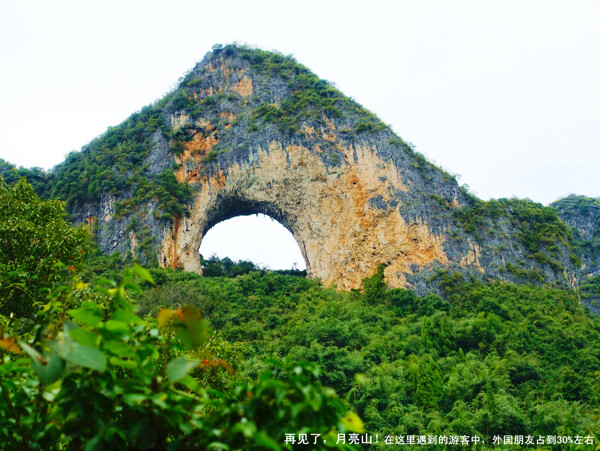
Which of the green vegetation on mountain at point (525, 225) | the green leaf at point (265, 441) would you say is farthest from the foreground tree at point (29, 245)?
the green vegetation on mountain at point (525, 225)

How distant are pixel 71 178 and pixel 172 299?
1392cm

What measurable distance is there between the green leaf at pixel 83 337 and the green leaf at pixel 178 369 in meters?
0.20

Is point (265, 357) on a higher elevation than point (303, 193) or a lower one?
lower

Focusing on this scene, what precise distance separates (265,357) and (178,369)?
4672 millimetres

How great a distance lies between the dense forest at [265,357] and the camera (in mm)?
1327

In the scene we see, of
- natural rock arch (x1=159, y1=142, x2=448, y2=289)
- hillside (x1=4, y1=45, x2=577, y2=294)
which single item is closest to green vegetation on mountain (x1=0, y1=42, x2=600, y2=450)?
hillside (x1=4, y1=45, x2=577, y2=294)

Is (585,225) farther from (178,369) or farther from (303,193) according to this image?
(178,369)

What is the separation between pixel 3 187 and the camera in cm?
629

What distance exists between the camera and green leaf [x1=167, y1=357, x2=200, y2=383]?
1312mm

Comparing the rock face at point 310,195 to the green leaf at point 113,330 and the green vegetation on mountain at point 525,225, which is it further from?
the green leaf at point 113,330

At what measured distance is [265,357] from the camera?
→ 19.3 ft

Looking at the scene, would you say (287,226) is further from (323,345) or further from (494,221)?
(323,345)

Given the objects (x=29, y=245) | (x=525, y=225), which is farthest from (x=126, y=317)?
(x=525, y=225)

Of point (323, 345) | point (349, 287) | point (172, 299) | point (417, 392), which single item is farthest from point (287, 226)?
point (417, 392)
